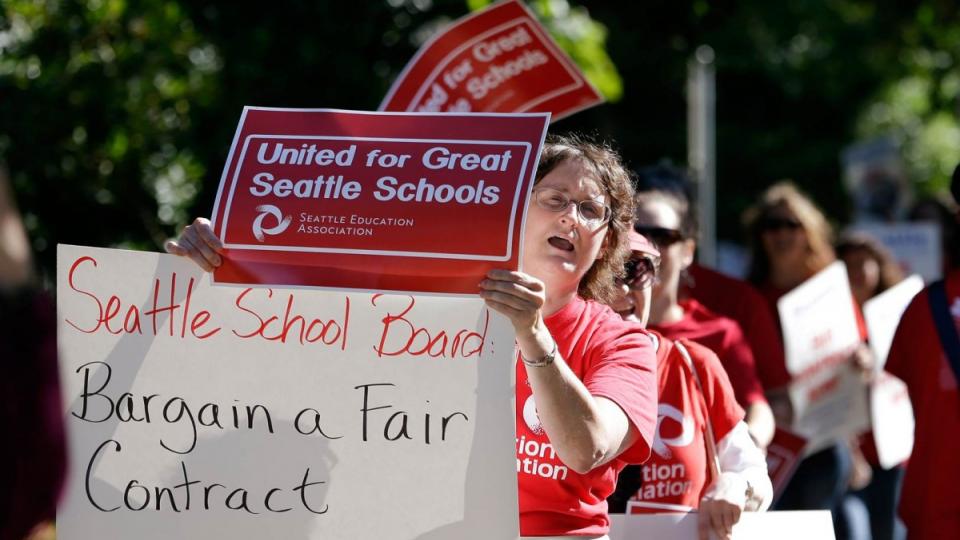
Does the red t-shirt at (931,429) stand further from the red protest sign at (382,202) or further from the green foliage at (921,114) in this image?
the green foliage at (921,114)

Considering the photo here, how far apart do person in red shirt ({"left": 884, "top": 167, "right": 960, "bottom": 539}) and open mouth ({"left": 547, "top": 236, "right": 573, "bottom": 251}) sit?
1667 millimetres

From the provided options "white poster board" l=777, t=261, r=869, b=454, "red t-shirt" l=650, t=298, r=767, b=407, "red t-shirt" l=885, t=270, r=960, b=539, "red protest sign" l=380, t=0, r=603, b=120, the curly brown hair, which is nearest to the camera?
the curly brown hair

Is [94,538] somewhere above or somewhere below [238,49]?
below

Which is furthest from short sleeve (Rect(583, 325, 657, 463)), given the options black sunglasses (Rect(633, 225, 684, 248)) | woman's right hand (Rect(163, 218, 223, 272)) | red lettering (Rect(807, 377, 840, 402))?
red lettering (Rect(807, 377, 840, 402))

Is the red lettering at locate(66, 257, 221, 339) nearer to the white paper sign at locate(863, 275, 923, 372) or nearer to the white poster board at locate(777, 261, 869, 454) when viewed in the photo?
the white poster board at locate(777, 261, 869, 454)

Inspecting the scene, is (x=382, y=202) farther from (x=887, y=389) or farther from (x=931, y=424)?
(x=887, y=389)

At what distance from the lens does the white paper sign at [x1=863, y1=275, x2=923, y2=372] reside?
5.07 metres

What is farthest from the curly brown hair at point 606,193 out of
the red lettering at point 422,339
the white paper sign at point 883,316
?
the white paper sign at point 883,316

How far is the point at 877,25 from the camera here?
14.4m

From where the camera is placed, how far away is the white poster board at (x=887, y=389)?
5117mm

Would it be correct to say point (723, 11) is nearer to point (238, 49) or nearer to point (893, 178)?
point (238, 49)

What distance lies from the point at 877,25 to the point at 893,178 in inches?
187

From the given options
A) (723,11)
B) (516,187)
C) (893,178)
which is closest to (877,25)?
(893,178)

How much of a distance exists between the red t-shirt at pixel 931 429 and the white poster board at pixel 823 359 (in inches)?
28.3
